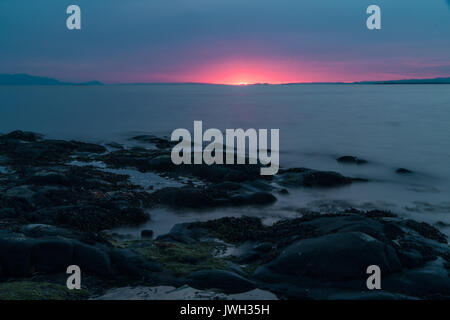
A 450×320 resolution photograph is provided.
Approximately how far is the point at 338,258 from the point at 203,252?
612 cm

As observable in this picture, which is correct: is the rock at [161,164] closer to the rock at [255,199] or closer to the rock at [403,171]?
the rock at [255,199]

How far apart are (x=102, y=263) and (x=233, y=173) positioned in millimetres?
20235

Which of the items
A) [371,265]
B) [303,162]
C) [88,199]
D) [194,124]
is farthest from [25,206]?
[194,124]

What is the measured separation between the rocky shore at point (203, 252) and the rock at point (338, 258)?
0.04 metres

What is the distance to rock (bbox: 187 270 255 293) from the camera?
534 inches

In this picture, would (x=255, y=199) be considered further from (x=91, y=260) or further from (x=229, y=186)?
(x=91, y=260)

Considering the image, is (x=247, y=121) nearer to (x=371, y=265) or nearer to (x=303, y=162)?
(x=303, y=162)

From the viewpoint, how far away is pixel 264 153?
52.5m

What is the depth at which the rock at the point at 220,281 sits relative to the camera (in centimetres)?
1355

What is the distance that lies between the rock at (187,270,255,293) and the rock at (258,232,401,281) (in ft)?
5.71
